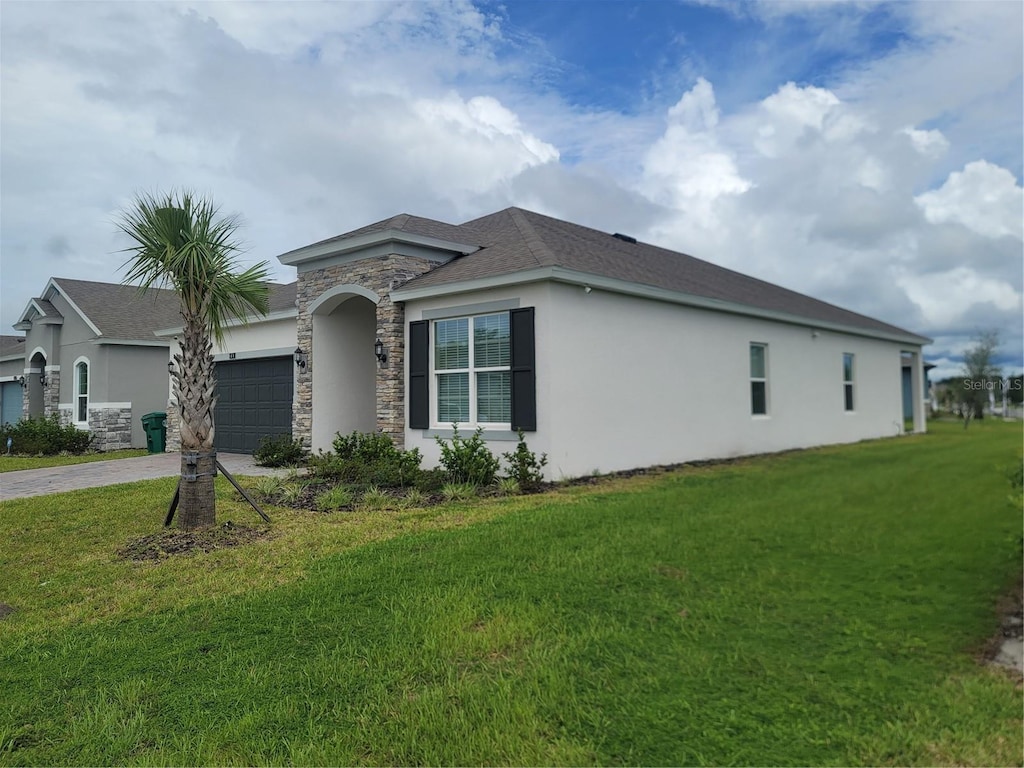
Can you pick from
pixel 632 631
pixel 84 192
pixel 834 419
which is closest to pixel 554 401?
pixel 632 631

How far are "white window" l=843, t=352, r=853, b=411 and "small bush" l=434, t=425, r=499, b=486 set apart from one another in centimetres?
1153

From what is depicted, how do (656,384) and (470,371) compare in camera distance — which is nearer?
(470,371)

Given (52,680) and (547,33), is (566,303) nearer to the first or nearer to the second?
(547,33)

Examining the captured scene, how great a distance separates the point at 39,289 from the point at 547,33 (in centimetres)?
2289

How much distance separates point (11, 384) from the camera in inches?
1022

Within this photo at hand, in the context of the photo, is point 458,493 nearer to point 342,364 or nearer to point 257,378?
point 342,364

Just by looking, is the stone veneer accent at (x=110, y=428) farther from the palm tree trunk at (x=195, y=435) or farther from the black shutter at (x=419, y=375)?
the palm tree trunk at (x=195, y=435)

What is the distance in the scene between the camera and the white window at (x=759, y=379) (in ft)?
46.8

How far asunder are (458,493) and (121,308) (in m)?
17.2

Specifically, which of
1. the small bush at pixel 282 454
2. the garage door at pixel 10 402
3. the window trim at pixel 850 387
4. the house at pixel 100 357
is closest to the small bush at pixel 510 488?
the small bush at pixel 282 454

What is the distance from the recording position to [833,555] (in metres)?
3.18

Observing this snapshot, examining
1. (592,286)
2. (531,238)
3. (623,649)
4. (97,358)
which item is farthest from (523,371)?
(97,358)

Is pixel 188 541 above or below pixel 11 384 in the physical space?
below

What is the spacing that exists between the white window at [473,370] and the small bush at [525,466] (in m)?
0.61
